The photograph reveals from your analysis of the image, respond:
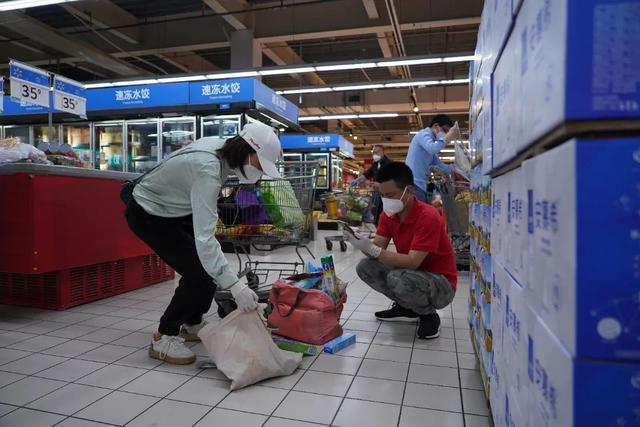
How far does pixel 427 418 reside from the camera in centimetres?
191

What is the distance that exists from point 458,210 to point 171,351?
12.3 feet

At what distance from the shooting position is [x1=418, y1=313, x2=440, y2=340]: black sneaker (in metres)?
2.95

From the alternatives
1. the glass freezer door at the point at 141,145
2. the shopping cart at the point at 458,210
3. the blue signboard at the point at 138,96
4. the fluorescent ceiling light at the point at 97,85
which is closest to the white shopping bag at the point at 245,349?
the shopping cart at the point at 458,210

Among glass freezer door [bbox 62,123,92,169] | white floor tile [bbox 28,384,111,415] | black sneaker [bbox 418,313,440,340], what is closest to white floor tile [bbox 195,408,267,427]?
white floor tile [bbox 28,384,111,415]

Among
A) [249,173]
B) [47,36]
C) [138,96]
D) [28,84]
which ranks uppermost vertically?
[47,36]

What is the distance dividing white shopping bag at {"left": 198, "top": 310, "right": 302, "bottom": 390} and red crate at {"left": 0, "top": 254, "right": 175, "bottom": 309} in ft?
6.13

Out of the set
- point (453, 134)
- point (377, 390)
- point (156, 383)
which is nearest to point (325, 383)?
point (377, 390)

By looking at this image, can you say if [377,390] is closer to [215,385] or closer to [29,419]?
[215,385]

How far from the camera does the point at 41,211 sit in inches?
130

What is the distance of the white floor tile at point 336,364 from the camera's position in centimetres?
242

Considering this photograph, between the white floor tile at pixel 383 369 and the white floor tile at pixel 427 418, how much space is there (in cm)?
34

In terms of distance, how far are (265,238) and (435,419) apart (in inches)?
79.7

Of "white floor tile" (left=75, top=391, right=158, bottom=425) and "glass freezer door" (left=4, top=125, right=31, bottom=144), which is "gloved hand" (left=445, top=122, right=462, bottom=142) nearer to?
"white floor tile" (left=75, top=391, right=158, bottom=425)

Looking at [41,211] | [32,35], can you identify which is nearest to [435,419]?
[41,211]
